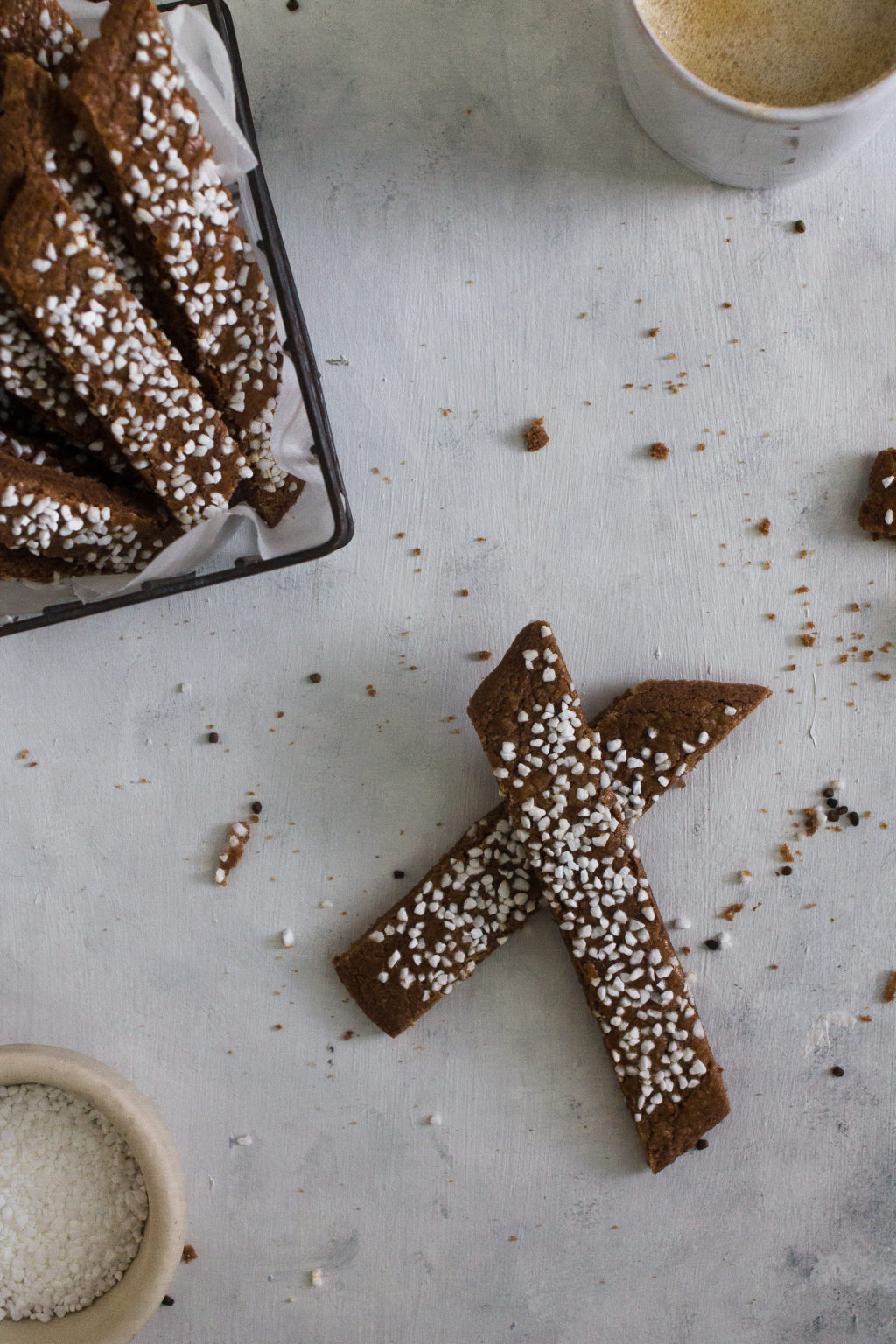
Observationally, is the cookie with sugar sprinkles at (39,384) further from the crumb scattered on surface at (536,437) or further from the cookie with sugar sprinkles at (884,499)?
the cookie with sugar sprinkles at (884,499)

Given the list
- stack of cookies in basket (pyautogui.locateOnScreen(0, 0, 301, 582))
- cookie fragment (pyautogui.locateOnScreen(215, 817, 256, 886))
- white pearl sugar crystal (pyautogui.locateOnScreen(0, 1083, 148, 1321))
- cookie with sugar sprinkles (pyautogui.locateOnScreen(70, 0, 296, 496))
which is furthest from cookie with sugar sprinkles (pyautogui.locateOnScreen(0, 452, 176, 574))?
white pearl sugar crystal (pyautogui.locateOnScreen(0, 1083, 148, 1321))

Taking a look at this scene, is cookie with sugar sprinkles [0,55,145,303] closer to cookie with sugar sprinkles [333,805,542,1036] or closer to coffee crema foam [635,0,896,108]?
coffee crema foam [635,0,896,108]

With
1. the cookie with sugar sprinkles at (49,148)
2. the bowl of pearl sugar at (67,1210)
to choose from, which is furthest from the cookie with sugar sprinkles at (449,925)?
the cookie with sugar sprinkles at (49,148)

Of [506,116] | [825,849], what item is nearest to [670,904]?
[825,849]

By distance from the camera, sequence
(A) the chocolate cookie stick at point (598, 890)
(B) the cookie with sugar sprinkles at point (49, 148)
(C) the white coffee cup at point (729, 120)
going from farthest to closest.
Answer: (A) the chocolate cookie stick at point (598, 890), (C) the white coffee cup at point (729, 120), (B) the cookie with sugar sprinkles at point (49, 148)

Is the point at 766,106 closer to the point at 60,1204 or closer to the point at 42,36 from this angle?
the point at 42,36

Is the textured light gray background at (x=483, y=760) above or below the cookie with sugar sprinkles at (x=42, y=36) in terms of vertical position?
below

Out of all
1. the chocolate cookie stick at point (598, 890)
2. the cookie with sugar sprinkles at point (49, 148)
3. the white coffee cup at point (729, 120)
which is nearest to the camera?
the cookie with sugar sprinkles at point (49, 148)

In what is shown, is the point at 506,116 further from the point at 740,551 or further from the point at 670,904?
the point at 670,904
